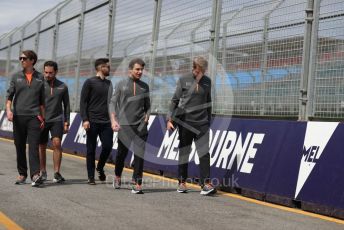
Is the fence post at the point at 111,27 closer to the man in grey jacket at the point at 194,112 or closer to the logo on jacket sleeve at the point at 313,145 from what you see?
the man in grey jacket at the point at 194,112

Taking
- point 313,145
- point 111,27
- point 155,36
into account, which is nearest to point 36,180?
point 313,145

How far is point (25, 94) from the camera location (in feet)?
31.1

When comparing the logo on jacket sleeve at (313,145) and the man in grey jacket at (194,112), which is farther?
the man in grey jacket at (194,112)

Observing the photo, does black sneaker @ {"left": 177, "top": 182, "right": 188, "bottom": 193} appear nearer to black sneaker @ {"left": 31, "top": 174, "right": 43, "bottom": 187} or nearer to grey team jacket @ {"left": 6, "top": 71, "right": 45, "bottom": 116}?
black sneaker @ {"left": 31, "top": 174, "right": 43, "bottom": 187}

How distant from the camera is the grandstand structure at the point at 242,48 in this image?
8.88m

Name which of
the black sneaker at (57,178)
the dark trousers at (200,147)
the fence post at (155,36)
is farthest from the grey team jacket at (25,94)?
the fence post at (155,36)

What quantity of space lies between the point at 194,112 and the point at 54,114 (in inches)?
89.1

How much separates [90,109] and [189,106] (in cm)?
164

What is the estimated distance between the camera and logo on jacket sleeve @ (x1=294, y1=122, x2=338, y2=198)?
7.92 m

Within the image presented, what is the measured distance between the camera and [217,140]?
33.6 ft

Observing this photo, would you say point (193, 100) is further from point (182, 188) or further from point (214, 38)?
point (214, 38)

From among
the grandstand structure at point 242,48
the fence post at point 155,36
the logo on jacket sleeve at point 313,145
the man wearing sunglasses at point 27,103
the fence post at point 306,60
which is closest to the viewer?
the logo on jacket sleeve at point 313,145

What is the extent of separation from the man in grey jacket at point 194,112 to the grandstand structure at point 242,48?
3.61ft

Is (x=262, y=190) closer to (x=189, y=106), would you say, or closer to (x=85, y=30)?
(x=189, y=106)
